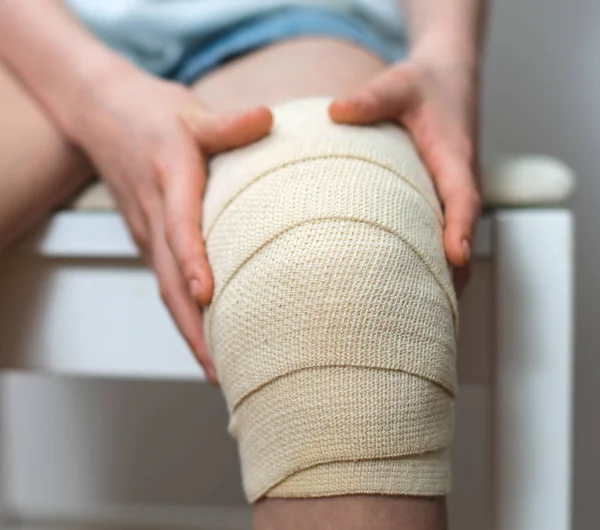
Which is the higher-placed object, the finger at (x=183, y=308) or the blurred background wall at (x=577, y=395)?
the finger at (x=183, y=308)

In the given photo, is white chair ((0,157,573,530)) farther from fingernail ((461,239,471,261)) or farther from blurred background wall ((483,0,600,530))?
blurred background wall ((483,0,600,530))

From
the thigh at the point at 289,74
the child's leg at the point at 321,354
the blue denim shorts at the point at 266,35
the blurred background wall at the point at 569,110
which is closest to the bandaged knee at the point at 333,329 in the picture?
the child's leg at the point at 321,354

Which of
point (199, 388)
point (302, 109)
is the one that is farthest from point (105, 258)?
point (199, 388)

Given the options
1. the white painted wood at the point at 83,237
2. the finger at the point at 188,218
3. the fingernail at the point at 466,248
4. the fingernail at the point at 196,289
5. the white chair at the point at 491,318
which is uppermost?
the finger at the point at 188,218

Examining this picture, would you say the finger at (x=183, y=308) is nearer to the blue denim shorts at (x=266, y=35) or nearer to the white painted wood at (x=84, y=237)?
the white painted wood at (x=84, y=237)

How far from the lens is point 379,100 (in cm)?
49

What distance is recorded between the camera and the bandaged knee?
0.39m

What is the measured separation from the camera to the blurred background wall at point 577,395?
42.1 inches

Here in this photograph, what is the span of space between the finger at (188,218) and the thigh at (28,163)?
124 mm

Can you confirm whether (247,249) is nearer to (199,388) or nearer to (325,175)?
(325,175)

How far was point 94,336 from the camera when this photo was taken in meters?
0.62

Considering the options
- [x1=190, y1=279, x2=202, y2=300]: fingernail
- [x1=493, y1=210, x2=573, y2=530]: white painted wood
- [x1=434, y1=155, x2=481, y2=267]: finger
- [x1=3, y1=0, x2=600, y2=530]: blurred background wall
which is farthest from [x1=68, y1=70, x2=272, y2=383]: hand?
[x1=3, y1=0, x2=600, y2=530]: blurred background wall

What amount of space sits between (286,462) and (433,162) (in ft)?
0.71

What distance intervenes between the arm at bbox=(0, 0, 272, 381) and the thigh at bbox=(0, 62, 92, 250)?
0.04 ft
